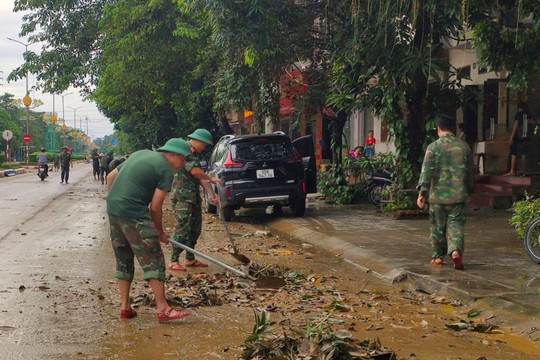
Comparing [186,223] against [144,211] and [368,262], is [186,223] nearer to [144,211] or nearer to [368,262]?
[368,262]

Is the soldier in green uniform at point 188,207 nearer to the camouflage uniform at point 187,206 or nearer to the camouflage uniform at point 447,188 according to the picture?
the camouflage uniform at point 187,206

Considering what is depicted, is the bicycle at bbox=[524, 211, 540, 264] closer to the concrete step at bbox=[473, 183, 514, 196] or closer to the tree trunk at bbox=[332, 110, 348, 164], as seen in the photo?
the concrete step at bbox=[473, 183, 514, 196]

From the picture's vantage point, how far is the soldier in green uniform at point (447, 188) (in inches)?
326

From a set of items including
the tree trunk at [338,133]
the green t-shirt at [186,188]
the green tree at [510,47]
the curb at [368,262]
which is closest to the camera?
the curb at [368,262]

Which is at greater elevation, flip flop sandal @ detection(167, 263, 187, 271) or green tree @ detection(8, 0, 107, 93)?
green tree @ detection(8, 0, 107, 93)

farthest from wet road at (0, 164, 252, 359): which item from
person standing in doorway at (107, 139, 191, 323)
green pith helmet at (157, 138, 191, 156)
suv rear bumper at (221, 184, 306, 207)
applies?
suv rear bumper at (221, 184, 306, 207)

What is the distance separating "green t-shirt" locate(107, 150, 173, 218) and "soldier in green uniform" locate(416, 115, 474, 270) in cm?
364

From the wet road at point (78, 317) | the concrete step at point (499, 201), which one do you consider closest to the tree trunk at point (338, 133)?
the concrete step at point (499, 201)

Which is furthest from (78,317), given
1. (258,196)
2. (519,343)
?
(258,196)

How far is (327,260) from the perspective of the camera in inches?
388

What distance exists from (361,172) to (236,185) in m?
5.25

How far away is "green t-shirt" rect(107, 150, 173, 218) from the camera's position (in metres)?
5.99

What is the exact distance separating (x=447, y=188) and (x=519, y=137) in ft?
29.4

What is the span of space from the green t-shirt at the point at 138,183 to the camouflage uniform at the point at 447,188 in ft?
12.5
